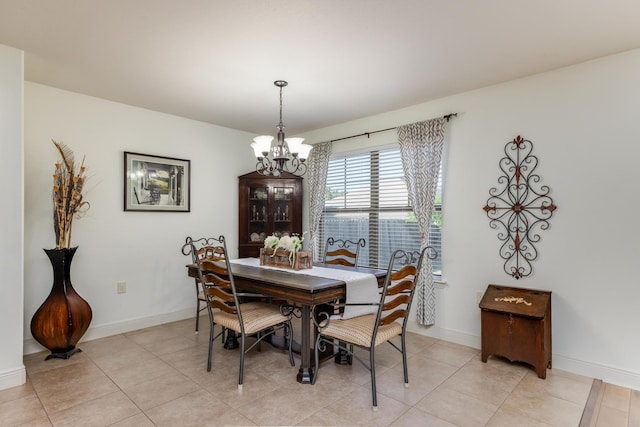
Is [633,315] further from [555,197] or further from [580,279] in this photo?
[555,197]

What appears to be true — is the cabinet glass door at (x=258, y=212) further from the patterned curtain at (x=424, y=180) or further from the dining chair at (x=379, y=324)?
the dining chair at (x=379, y=324)

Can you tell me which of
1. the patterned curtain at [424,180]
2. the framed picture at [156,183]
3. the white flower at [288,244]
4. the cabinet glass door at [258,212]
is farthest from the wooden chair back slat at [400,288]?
the framed picture at [156,183]

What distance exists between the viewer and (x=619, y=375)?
2584 mm

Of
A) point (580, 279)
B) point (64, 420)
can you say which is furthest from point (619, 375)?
point (64, 420)

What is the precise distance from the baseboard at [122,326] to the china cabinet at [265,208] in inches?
43.4

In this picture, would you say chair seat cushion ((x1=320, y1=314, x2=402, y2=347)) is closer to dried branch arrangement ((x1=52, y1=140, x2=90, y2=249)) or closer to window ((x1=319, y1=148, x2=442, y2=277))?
window ((x1=319, y1=148, x2=442, y2=277))

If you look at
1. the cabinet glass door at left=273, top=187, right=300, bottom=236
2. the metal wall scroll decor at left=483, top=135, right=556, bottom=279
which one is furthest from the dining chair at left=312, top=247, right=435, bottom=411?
the cabinet glass door at left=273, top=187, right=300, bottom=236

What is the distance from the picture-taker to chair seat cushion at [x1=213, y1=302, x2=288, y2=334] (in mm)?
2600

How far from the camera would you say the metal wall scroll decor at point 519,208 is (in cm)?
299

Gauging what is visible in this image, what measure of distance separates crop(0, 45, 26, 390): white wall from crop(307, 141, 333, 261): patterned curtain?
9.90 ft

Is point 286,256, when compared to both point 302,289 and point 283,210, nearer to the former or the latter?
point 302,289

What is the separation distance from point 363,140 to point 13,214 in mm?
3386

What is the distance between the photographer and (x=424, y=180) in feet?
11.8

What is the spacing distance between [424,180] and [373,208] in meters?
0.80
